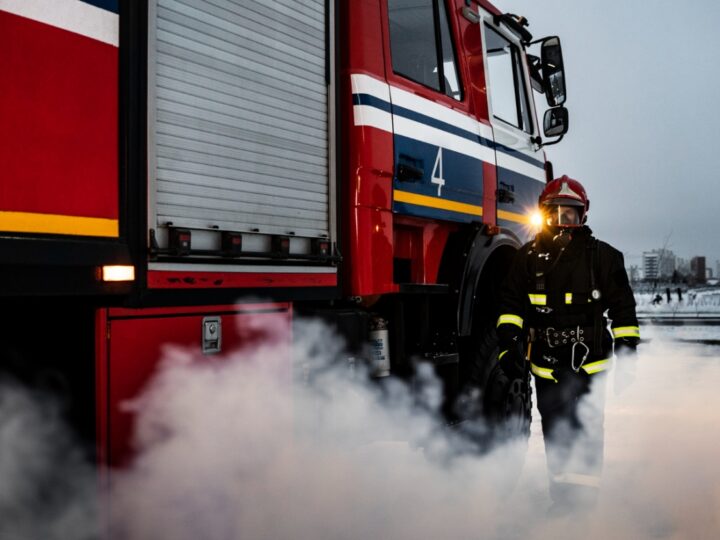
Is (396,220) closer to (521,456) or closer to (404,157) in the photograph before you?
(404,157)

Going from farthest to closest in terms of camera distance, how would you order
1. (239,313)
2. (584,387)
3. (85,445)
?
(584,387) → (239,313) → (85,445)

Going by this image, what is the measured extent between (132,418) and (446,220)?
227 centimetres

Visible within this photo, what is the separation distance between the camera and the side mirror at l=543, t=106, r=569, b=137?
17.2 feet

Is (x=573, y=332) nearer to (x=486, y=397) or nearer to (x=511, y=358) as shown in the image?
(x=511, y=358)

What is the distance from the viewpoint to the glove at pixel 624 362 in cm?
379

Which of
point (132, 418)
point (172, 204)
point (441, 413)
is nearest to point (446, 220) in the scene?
point (441, 413)

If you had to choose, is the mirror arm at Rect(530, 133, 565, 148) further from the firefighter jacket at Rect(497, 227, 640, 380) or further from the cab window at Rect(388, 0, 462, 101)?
the firefighter jacket at Rect(497, 227, 640, 380)

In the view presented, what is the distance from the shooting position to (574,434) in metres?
3.97

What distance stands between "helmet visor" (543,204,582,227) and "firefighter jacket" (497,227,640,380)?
0.15 feet

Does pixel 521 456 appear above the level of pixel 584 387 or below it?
below

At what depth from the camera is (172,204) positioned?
2686 millimetres

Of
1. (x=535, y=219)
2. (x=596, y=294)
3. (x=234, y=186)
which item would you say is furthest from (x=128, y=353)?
(x=535, y=219)

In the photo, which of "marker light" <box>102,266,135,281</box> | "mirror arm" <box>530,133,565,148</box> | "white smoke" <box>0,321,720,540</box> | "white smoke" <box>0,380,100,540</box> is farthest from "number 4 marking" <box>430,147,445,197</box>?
"white smoke" <box>0,380,100,540</box>

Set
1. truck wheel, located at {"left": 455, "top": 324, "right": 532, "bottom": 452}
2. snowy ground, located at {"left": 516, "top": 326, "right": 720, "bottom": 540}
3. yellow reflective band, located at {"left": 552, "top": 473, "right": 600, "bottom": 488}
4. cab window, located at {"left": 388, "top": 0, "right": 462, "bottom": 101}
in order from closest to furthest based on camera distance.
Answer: snowy ground, located at {"left": 516, "top": 326, "right": 720, "bottom": 540}, yellow reflective band, located at {"left": 552, "top": 473, "right": 600, "bottom": 488}, cab window, located at {"left": 388, "top": 0, "right": 462, "bottom": 101}, truck wheel, located at {"left": 455, "top": 324, "right": 532, "bottom": 452}
